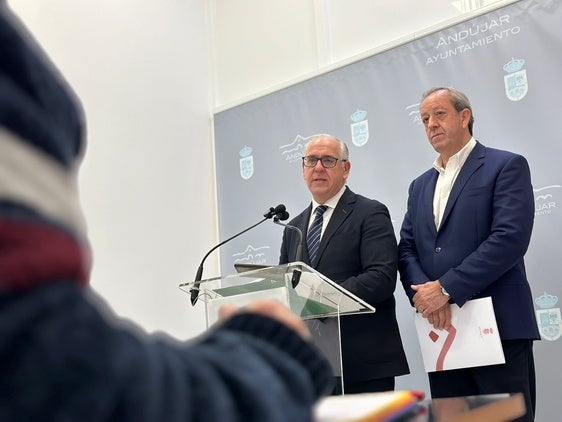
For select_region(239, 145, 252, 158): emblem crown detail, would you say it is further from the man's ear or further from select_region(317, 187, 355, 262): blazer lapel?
the man's ear

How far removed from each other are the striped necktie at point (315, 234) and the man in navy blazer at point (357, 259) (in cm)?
2

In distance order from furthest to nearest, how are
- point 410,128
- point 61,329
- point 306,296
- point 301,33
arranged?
point 301,33 → point 410,128 → point 306,296 → point 61,329

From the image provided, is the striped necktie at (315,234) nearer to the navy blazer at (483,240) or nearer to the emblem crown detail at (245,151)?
the navy blazer at (483,240)

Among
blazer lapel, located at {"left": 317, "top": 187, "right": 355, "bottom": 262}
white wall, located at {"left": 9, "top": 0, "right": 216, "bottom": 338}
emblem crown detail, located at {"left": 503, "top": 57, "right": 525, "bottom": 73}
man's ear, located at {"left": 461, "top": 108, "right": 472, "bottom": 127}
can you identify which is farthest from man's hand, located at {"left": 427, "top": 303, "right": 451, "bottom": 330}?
white wall, located at {"left": 9, "top": 0, "right": 216, "bottom": 338}

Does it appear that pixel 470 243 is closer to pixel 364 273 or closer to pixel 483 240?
pixel 483 240

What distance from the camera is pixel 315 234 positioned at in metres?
3.09

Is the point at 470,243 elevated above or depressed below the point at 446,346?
above

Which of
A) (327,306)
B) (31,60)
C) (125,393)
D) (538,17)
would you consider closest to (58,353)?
(125,393)

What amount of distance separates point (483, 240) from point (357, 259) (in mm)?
552

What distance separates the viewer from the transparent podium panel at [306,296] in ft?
7.13

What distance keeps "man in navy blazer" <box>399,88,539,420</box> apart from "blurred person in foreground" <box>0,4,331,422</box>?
2.22m

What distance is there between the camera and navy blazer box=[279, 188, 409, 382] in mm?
2668

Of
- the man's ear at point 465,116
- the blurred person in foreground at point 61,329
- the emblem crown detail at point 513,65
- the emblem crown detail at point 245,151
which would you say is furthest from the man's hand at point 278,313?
the emblem crown detail at point 245,151

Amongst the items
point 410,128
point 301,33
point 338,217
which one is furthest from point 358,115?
point 338,217
